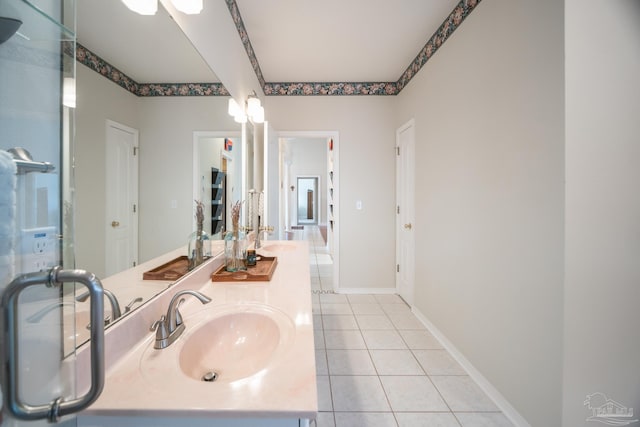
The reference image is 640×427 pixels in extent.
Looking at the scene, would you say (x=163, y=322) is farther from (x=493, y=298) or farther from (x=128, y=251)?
(x=493, y=298)

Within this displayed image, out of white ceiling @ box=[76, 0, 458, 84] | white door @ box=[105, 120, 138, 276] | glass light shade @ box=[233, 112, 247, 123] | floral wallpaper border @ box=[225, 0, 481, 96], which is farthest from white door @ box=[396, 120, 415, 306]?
white door @ box=[105, 120, 138, 276]

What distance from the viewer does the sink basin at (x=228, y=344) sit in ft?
2.43

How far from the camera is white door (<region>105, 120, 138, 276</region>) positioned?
760 millimetres

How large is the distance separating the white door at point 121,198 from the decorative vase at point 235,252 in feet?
1.98

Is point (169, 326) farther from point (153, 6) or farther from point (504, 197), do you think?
point (504, 197)

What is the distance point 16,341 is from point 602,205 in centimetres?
189

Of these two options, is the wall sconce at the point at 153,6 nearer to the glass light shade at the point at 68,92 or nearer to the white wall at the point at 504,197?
the glass light shade at the point at 68,92

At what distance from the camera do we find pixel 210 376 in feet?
2.67

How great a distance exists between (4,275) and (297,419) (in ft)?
1.90

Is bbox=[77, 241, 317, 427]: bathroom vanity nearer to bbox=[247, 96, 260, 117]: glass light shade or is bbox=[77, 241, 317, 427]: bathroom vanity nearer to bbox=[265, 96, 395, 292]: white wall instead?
bbox=[247, 96, 260, 117]: glass light shade

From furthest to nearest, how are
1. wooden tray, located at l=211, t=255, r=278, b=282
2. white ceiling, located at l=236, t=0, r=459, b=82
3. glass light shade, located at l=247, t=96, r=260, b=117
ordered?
1. glass light shade, located at l=247, t=96, r=260, b=117
2. white ceiling, located at l=236, t=0, r=459, b=82
3. wooden tray, located at l=211, t=255, r=278, b=282

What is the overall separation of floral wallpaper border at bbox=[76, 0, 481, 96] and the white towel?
43 cm

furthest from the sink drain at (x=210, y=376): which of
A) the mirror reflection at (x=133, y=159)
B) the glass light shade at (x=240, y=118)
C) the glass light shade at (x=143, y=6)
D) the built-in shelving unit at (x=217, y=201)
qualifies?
the glass light shade at (x=240, y=118)

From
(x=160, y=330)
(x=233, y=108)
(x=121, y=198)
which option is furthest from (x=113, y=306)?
(x=233, y=108)
